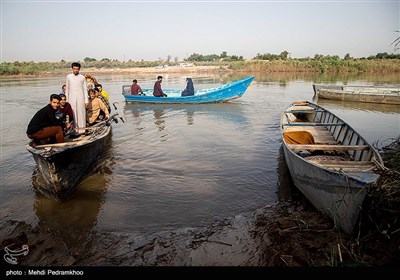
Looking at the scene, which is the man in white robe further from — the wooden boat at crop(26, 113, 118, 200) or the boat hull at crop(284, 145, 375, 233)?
the boat hull at crop(284, 145, 375, 233)

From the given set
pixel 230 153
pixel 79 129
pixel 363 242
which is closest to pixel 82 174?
pixel 79 129

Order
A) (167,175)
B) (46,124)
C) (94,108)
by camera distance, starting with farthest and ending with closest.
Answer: (94,108) → (167,175) → (46,124)

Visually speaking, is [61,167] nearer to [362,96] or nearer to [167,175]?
[167,175]

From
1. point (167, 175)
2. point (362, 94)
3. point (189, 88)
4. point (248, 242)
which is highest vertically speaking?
point (189, 88)

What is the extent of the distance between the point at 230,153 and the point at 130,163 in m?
2.80

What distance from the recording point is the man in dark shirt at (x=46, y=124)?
5184 millimetres

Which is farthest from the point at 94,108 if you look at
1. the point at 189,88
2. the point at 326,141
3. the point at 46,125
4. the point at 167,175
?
the point at 189,88

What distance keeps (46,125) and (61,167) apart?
111 centimetres

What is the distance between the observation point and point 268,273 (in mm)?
2402

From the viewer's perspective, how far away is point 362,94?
1492cm

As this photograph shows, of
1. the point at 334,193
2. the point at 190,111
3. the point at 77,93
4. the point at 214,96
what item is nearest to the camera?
the point at 334,193

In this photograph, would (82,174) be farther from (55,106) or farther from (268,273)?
(268,273)

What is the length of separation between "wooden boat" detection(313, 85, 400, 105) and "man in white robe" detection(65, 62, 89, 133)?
1452 centimetres

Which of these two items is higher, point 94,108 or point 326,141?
point 94,108
